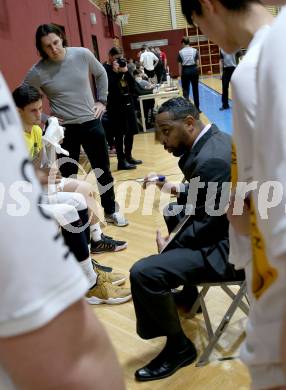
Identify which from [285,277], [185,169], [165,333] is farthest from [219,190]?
[285,277]

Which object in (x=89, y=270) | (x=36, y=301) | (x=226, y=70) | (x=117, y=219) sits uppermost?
(x=36, y=301)

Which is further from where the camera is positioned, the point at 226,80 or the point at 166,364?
the point at 226,80

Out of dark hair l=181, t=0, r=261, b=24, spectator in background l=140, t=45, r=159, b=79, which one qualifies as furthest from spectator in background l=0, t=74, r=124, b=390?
spectator in background l=140, t=45, r=159, b=79

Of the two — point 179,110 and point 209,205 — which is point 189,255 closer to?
point 209,205

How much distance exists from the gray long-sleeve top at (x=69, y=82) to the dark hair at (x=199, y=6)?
2386 mm

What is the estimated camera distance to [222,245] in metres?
1.92

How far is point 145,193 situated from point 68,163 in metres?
1.36

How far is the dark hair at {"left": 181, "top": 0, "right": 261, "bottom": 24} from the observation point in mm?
785

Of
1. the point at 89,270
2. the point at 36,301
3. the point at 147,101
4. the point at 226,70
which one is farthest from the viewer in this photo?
the point at 226,70

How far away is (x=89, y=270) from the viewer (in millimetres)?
2547

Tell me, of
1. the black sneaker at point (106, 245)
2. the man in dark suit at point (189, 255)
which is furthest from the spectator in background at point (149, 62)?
the man in dark suit at point (189, 255)

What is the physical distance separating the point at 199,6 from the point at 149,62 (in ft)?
34.6

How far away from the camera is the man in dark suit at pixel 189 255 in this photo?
6.23ft

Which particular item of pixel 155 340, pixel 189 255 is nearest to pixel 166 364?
pixel 155 340
